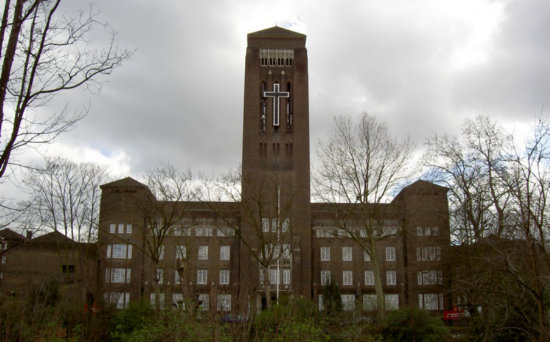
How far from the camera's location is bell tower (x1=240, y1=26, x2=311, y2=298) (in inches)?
2034

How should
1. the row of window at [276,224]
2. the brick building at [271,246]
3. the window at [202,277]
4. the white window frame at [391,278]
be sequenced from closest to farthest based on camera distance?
the row of window at [276,224]
the brick building at [271,246]
the window at [202,277]
the white window frame at [391,278]

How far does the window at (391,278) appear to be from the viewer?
5744 centimetres

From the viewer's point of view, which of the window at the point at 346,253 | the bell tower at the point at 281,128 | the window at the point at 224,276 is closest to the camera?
the bell tower at the point at 281,128

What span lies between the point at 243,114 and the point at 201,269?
60.1 ft

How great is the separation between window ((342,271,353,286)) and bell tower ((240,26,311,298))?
761 centimetres

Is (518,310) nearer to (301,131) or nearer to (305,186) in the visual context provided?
(305,186)

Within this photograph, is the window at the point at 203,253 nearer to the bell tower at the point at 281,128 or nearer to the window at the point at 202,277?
the window at the point at 202,277

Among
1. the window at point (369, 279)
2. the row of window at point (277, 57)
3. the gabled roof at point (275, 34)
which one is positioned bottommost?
the window at point (369, 279)

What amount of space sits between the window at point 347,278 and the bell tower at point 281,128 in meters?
7.61

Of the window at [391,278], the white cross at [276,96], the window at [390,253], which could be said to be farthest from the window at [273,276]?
the white cross at [276,96]

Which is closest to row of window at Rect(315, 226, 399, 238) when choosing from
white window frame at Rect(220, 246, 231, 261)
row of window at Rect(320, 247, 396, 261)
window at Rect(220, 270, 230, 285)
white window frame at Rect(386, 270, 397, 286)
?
row of window at Rect(320, 247, 396, 261)

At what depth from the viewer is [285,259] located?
52.2 metres

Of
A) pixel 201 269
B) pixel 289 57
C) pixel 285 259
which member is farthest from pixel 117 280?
pixel 289 57

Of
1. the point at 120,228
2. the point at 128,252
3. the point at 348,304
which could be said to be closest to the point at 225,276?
the point at 128,252
